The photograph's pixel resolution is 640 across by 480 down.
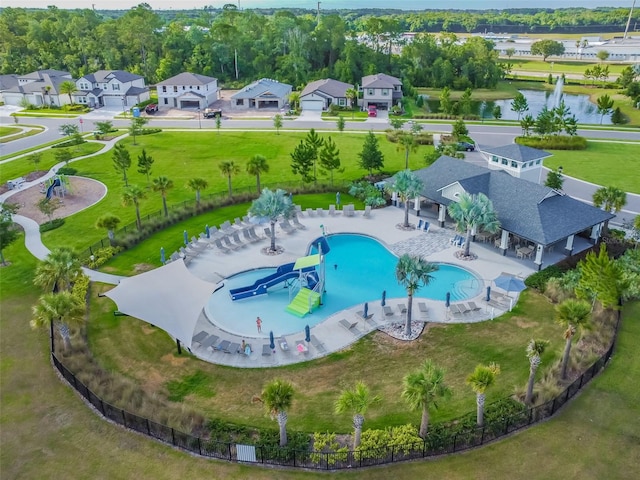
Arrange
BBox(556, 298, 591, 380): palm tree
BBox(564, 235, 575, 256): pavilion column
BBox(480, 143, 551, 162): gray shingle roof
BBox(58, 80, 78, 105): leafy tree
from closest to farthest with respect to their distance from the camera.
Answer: BBox(556, 298, 591, 380): palm tree
BBox(564, 235, 575, 256): pavilion column
BBox(480, 143, 551, 162): gray shingle roof
BBox(58, 80, 78, 105): leafy tree

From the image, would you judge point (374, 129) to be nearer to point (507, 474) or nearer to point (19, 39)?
point (507, 474)

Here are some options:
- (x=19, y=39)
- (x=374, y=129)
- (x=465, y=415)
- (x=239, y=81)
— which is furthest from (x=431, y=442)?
(x=19, y=39)

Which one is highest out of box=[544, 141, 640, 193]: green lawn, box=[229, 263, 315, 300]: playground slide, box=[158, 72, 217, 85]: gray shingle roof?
box=[158, 72, 217, 85]: gray shingle roof

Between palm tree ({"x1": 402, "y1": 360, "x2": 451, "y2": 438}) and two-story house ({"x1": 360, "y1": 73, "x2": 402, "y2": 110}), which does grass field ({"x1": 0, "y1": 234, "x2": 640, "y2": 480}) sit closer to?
palm tree ({"x1": 402, "y1": 360, "x2": 451, "y2": 438})

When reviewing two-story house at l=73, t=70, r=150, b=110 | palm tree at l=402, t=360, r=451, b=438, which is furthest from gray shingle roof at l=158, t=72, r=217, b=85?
palm tree at l=402, t=360, r=451, b=438

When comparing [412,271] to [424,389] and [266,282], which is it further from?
[266,282]

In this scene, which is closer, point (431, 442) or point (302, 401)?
point (431, 442)

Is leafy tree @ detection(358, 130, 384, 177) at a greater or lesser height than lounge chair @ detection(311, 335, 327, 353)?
greater
